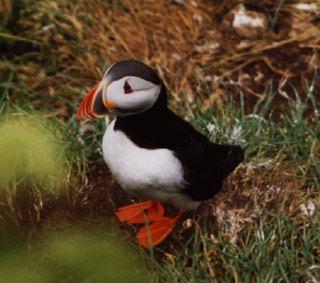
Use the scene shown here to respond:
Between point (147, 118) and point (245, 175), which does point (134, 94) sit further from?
point (245, 175)

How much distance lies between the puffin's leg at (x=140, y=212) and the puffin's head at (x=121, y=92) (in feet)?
1.71

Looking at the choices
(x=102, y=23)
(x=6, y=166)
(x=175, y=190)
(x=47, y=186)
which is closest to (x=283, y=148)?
(x=175, y=190)

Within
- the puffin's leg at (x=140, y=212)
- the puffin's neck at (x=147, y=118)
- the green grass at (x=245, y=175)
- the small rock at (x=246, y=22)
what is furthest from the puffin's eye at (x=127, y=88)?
the small rock at (x=246, y=22)

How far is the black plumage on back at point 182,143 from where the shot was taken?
2.54 meters

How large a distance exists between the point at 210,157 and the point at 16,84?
1.54 metres

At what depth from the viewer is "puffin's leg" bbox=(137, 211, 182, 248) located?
278 centimetres

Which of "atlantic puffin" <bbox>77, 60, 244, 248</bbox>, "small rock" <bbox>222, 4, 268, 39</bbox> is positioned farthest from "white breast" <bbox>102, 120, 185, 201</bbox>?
"small rock" <bbox>222, 4, 268, 39</bbox>

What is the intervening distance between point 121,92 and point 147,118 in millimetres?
177

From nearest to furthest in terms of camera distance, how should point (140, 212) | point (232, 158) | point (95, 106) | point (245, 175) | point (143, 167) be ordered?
point (95, 106) → point (143, 167) → point (232, 158) → point (140, 212) → point (245, 175)

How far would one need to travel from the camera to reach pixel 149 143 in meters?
2.54

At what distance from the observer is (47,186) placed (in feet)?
8.70

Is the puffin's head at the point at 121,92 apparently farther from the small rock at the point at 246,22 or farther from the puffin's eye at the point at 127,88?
the small rock at the point at 246,22

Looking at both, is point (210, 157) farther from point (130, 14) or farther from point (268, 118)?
point (130, 14)


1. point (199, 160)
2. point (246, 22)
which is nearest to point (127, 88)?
point (199, 160)
